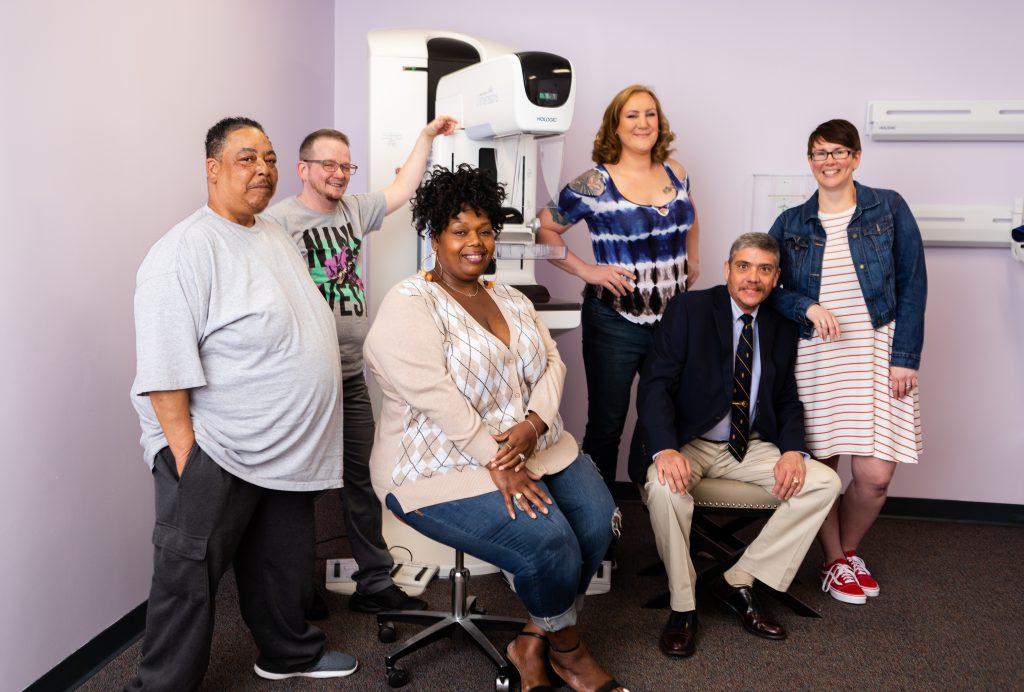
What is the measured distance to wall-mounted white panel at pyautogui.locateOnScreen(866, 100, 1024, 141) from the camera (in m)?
3.47

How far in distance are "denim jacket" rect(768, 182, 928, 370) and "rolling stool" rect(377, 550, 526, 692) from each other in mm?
1287

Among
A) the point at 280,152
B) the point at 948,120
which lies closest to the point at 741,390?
the point at 948,120

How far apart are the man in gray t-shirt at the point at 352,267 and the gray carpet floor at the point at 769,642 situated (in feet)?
0.52

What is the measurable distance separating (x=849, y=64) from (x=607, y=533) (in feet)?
8.27

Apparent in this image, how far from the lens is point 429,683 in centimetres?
217

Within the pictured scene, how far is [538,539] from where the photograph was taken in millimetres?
1912

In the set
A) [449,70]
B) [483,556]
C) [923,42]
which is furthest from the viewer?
[923,42]

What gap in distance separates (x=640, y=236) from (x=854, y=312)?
712 mm

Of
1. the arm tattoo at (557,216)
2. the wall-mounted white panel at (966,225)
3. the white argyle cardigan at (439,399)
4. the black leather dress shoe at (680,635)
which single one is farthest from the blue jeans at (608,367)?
the wall-mounted white panel at (966,225)

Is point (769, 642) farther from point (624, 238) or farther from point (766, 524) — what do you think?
point (624, 238)

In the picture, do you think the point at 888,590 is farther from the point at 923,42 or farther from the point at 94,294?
the point at 94,294

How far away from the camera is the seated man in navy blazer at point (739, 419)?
2467mm

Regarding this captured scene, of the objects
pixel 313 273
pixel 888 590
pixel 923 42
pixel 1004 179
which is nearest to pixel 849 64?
pixel 923 42

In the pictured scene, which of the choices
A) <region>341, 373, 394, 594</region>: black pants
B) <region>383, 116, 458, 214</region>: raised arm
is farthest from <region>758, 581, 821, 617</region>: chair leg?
<region>383, 116, 458, 214</region>: raised arm
